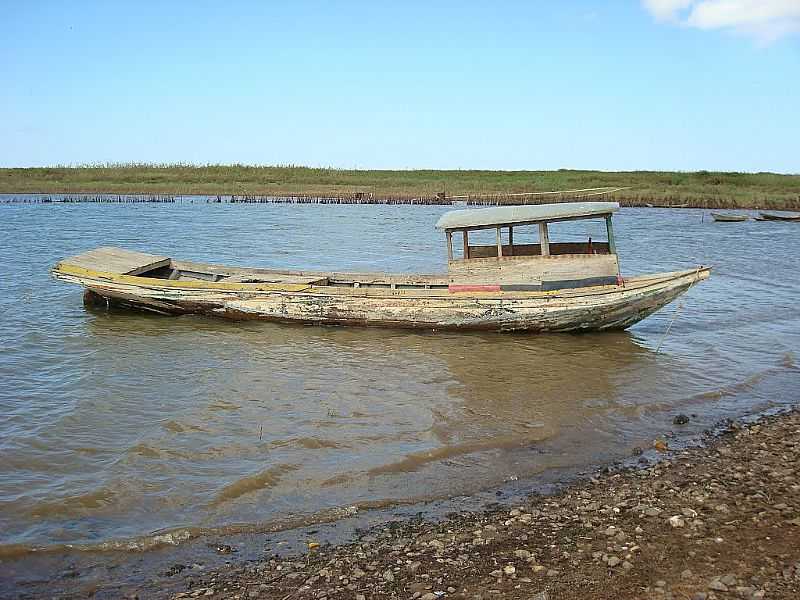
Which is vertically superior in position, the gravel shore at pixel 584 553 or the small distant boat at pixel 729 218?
the small distant boat at pixel 729 218

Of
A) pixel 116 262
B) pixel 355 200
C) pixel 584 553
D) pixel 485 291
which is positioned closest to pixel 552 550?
pixel 584 553

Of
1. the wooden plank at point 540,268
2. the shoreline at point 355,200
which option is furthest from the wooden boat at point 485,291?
the shoreline at point 355,200

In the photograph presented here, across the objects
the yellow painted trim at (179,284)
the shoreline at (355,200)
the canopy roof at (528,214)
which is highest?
the shoreline at (355,200)

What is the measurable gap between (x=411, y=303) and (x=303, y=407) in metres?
4.07

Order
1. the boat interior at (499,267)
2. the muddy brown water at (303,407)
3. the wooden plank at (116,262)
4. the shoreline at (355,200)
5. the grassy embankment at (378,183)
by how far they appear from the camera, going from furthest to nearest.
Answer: the grassy embankment at (378,183), the shoreline at (355,200), the wooden plank at (116,262), the boat interior at (499,267), the muddy brown water at (303,407)

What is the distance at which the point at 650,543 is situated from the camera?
5.43 metres

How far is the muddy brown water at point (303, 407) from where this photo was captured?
6840 mm

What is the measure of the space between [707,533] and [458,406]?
15.0ft

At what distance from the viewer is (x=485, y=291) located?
13047mm

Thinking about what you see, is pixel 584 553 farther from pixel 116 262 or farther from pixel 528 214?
pixel 116 262

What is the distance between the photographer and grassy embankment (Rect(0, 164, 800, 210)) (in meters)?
57.2

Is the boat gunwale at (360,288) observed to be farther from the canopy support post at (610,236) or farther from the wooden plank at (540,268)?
the canopy support post at (610,236)

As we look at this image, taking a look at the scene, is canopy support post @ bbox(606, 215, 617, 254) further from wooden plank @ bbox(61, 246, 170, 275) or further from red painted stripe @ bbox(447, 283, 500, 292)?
wooden plank @ bbox(61, 246, 170, 275)

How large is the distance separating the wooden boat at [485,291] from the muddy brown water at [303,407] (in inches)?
14.4
